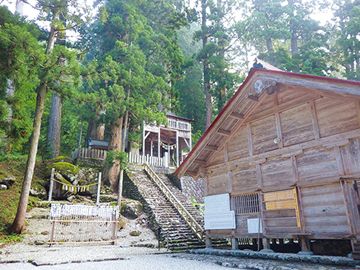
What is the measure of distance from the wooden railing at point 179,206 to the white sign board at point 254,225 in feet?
15.5

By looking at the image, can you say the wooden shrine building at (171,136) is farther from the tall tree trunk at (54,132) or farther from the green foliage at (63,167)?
the green foliage at (63,167)

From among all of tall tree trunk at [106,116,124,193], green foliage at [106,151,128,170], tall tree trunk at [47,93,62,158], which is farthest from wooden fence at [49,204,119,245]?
tall tree trunk at [47,93,62,158]

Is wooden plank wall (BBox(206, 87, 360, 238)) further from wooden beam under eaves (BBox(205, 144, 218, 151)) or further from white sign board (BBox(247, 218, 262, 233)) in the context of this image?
wooden beam under eaves (BBox(205, 144, 218, 151))

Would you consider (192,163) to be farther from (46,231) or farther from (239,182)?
(46,231)

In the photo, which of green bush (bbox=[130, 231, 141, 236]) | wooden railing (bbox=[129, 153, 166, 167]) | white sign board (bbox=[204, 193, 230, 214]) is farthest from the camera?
wooden railing (bbox=[129, 153, 166, 167])

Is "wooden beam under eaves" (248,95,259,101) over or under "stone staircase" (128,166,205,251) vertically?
over

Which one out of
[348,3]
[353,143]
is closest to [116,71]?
[353,143]

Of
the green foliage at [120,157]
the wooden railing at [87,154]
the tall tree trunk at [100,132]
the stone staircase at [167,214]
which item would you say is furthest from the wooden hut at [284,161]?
the tall tree trunk at [100,132]

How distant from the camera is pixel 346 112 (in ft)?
25.7

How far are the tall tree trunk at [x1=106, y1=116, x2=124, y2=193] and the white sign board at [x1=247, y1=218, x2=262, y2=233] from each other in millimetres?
11728

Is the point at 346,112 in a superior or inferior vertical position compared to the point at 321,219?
superior

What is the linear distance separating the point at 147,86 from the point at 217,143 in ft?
33.8

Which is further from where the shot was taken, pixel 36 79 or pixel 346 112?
pixel 36 79

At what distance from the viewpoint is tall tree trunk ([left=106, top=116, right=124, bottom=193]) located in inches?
774
